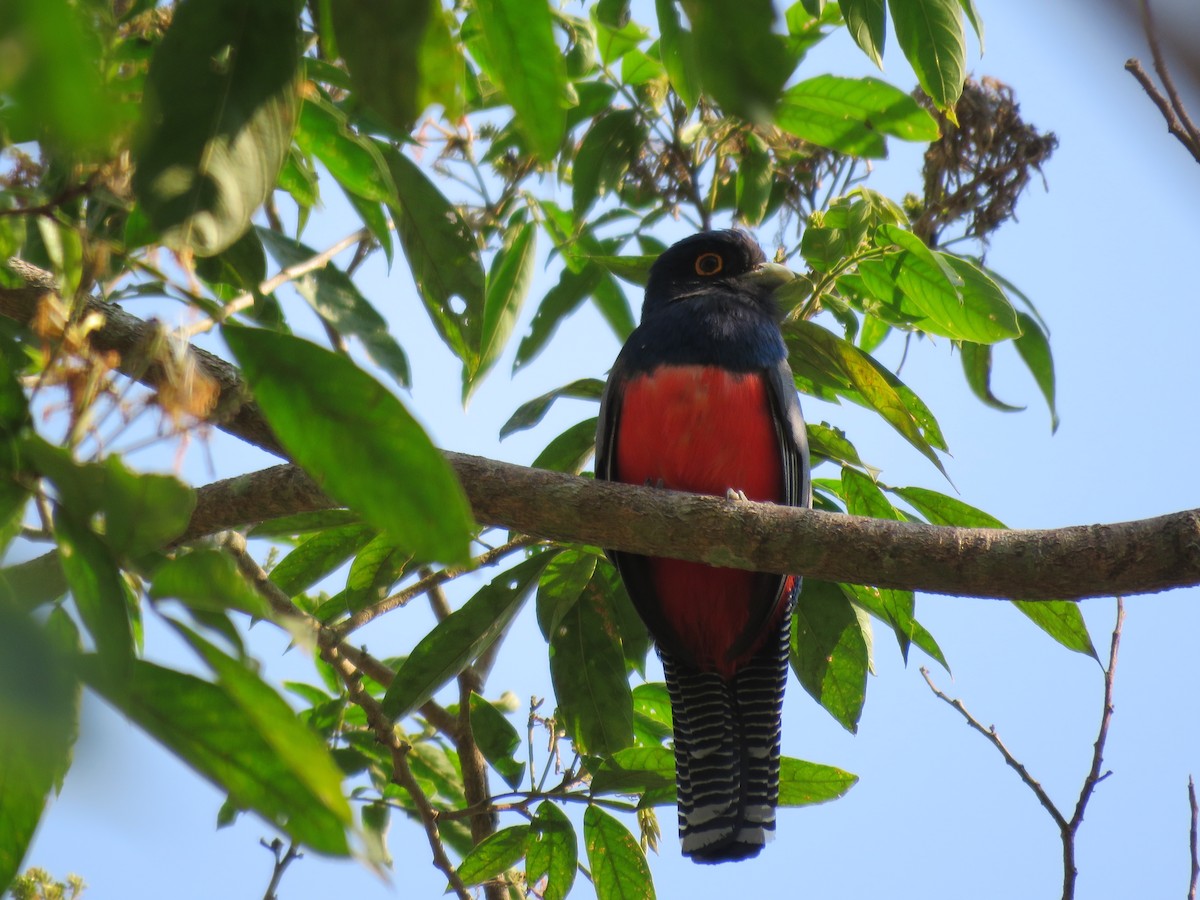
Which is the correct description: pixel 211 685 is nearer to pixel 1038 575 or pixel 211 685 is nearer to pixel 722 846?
pixel 1038 575

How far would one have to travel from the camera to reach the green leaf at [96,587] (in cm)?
92

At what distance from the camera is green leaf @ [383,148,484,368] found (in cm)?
228

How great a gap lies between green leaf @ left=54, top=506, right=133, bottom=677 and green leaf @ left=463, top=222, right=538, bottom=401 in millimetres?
2183

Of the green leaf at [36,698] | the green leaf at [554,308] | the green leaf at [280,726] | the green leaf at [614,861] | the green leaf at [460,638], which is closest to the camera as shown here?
the green leaf at [36,698]

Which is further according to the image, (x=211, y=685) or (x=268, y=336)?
(x=268, y=336)

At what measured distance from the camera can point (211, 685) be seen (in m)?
1.00

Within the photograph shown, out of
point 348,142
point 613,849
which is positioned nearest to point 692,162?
point 348,142

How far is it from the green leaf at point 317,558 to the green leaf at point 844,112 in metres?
1.79

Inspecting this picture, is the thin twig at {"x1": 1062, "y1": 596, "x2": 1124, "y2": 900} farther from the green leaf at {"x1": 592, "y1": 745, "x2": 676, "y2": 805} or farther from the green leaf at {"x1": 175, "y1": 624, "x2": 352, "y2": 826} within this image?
the green leaf at {"x1": 175, "y1": 624, "x2": 352, "y2": 826}

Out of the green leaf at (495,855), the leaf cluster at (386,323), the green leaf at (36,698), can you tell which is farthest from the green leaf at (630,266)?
the green leaf at (36,698)

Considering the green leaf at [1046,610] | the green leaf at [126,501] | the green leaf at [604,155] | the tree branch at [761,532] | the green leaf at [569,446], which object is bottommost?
the green leaf at [126,501]

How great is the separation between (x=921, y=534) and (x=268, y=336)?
5.03ft

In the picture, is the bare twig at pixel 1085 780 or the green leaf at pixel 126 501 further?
the bare twig at pixel 1085 780

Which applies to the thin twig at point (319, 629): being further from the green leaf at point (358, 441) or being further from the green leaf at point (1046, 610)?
the green leaf at point (1046, 610)
